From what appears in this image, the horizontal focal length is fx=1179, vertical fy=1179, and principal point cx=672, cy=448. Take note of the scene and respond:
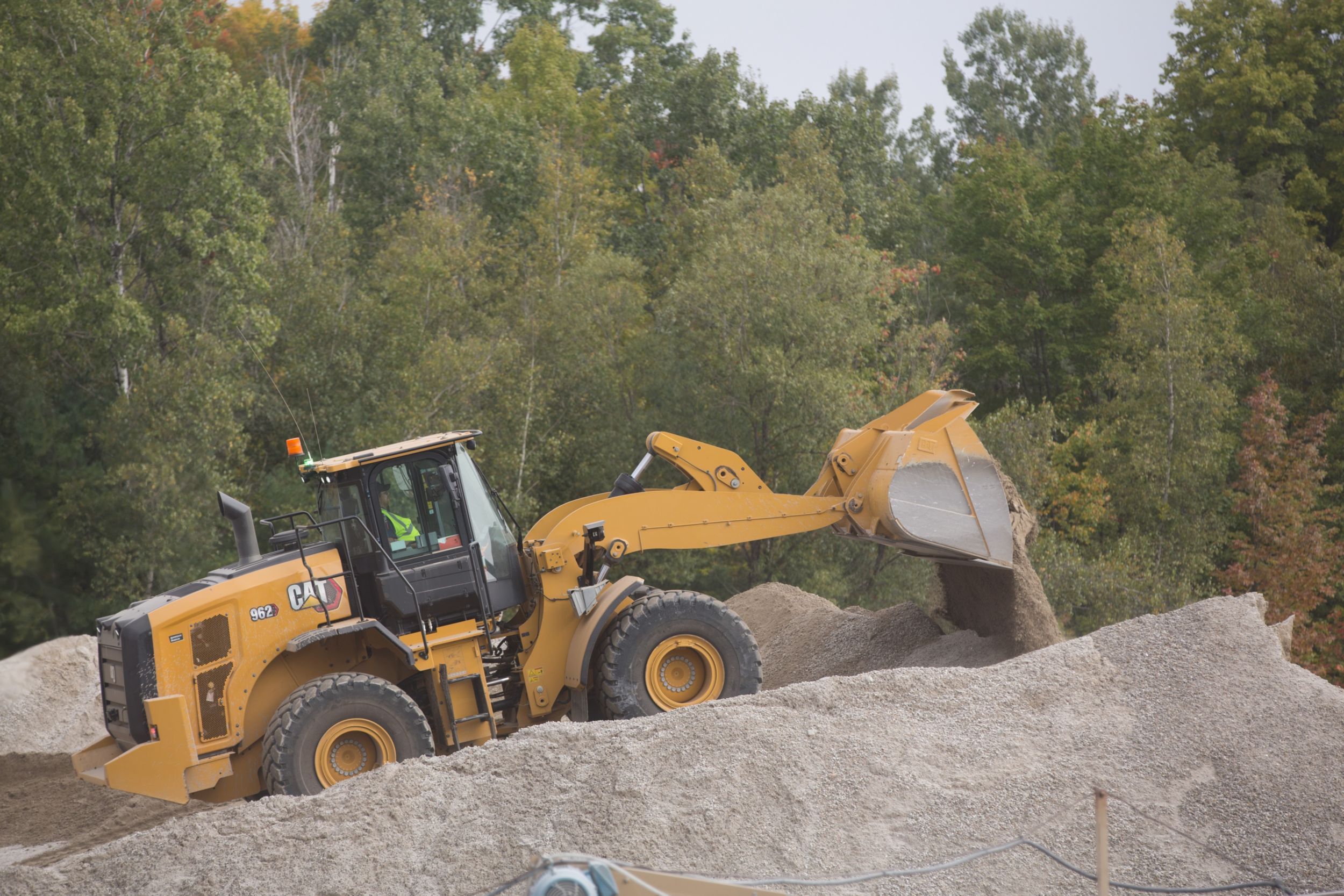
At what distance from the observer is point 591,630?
8531mm

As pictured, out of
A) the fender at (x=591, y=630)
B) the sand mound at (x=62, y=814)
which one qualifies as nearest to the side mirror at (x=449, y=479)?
the fender at (x=591, y=630)

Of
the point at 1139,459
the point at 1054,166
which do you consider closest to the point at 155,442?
the point at 1139,459

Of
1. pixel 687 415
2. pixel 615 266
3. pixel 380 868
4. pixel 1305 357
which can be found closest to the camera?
pixel 380 868

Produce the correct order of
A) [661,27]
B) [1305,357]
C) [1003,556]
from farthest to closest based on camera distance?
[661,27]
[1305,357]
[1003,556]

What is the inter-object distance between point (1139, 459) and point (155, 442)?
2018 centimetres

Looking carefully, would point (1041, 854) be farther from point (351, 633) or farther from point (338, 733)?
point (351, 633)

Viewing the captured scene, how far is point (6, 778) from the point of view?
11.3 m

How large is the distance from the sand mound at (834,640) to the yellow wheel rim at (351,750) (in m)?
4.70

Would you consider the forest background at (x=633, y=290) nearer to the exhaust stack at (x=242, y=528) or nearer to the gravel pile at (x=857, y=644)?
the exhaust stack at (x=242, y=528)

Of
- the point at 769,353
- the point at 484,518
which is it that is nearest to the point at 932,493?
the point at 484,518

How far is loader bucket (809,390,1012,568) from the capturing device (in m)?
9.04

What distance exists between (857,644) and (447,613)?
4.83 metres

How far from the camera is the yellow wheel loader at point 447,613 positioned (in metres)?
7.64

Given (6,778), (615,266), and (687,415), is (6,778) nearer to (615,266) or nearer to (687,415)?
(687,415)
